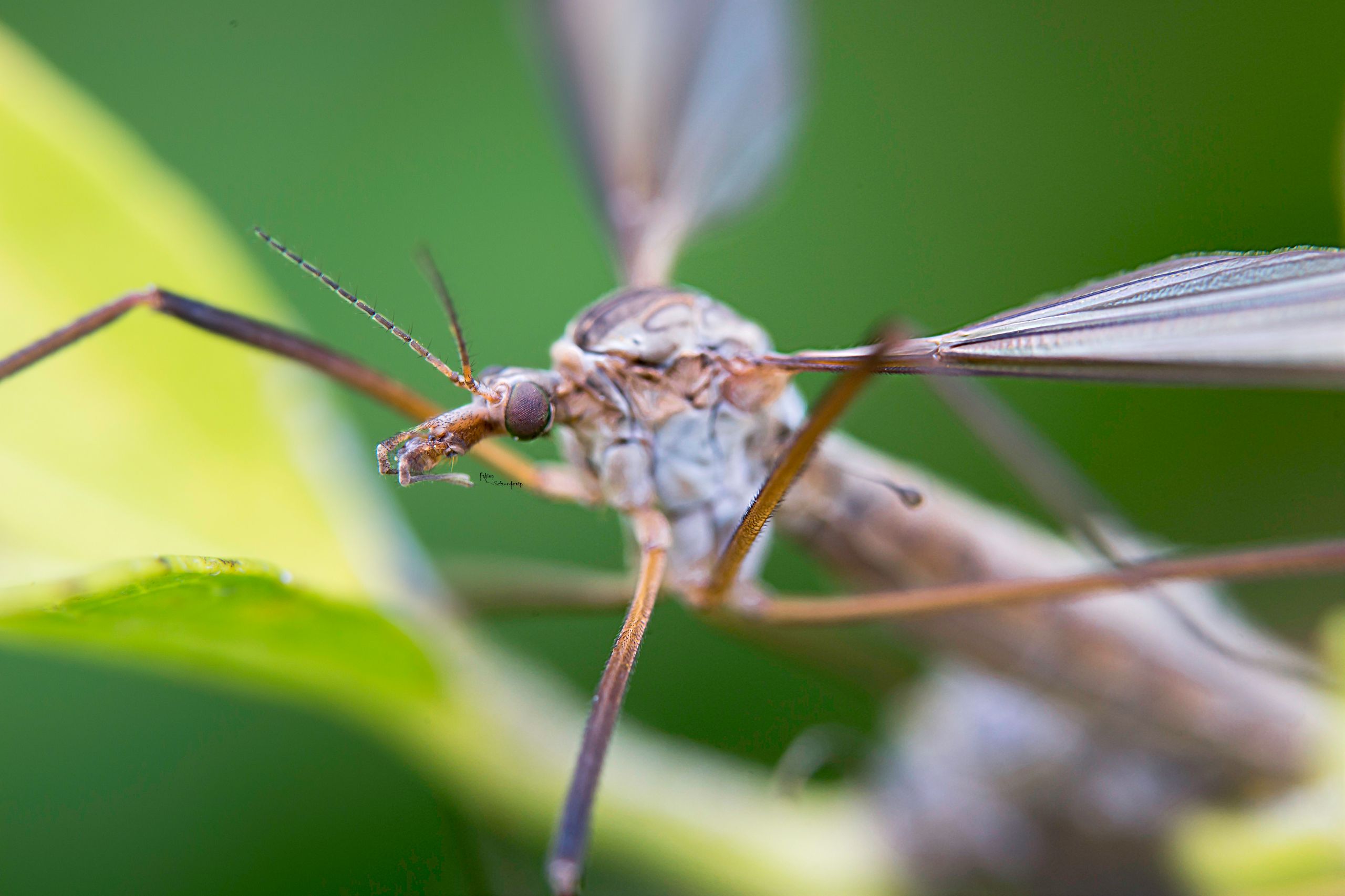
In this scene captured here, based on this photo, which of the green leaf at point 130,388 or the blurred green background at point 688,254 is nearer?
the green leaf at point 130,388

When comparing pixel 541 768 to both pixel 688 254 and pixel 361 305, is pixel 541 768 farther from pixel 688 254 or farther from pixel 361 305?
pixel 688 254

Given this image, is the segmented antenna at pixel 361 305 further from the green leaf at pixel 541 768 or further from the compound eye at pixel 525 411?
the green leaf at pixel 541 768

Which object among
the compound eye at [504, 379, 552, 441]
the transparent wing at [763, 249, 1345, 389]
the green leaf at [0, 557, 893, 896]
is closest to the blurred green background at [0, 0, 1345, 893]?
the green leaf at [0, 557, 893, 896]

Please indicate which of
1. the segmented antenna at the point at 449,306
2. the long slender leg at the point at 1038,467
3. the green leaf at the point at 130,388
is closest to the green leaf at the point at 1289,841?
the long slender leg at the point at 1038,467

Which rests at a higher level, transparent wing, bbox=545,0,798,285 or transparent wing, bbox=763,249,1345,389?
transparent wing, bbox=545,0,798,285

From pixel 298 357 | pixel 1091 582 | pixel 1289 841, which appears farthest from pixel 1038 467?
pixel 298 357

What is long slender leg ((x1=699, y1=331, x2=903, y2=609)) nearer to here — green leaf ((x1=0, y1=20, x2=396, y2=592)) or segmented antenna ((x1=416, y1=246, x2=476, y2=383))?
segmented antenna ((x1=416, y1=246, x2=476, y2=383))
